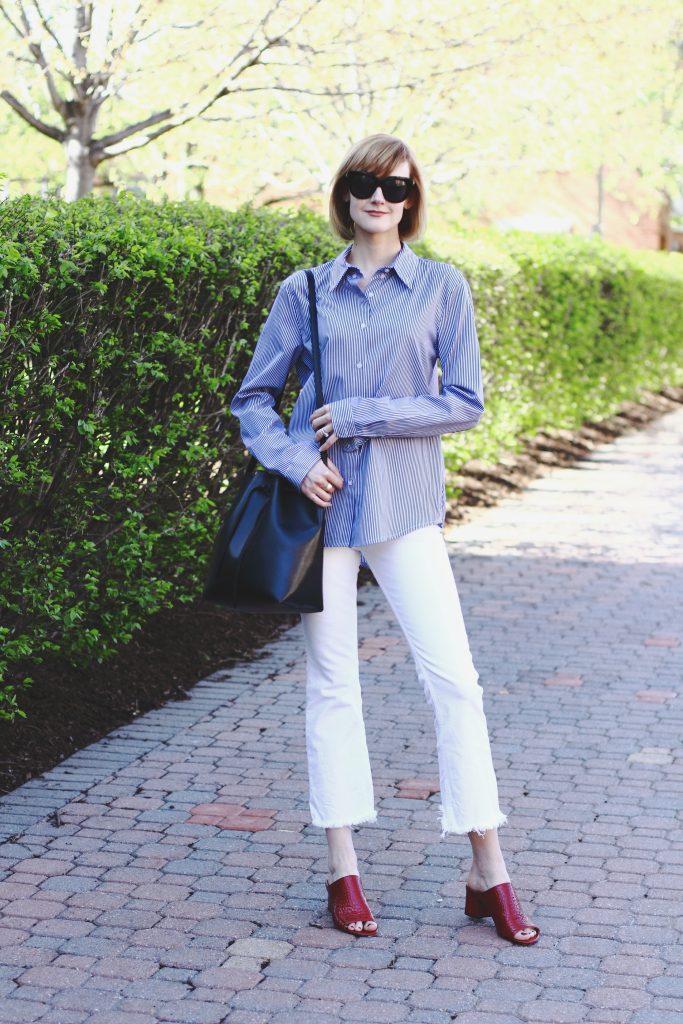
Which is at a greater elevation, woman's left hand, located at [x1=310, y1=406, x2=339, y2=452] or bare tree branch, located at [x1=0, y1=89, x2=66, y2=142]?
bare tree branch, located at [x1=0, y1=89, x2=66, y2=142]

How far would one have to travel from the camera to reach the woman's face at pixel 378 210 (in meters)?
4.04

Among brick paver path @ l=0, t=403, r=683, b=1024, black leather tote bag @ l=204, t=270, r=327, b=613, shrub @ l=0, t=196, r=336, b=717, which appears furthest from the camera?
shrub @ l=0, t=196, r=336, b=717

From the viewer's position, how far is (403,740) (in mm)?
5953

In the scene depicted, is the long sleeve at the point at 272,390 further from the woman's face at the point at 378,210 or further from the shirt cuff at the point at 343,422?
the woman's face at the point at 378,210

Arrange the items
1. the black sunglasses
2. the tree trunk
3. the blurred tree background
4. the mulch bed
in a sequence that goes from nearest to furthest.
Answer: the black sunglasses, the mulch bed, the blurred tree background, the tree trunk

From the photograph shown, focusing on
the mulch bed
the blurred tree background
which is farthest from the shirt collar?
the blurred tree background

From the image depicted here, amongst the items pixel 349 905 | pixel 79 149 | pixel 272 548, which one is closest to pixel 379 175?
pixel 272 548

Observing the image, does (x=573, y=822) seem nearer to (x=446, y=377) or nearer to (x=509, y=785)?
(x=509, y=785)

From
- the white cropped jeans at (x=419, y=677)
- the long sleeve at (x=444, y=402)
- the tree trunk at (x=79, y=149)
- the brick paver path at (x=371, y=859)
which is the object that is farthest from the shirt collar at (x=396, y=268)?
the tree trunk at (x=79, y=149)

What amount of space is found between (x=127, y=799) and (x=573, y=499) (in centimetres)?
→ 760

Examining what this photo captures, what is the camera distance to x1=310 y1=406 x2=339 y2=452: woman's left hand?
3982 millimetres

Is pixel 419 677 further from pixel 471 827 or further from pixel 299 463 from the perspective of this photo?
pixel 299 463

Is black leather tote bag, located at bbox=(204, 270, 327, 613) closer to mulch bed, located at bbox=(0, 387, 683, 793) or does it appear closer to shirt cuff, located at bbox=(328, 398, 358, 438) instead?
shirt cuff, located at bbox=(328, 398, 358, 438)

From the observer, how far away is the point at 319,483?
156 inches
